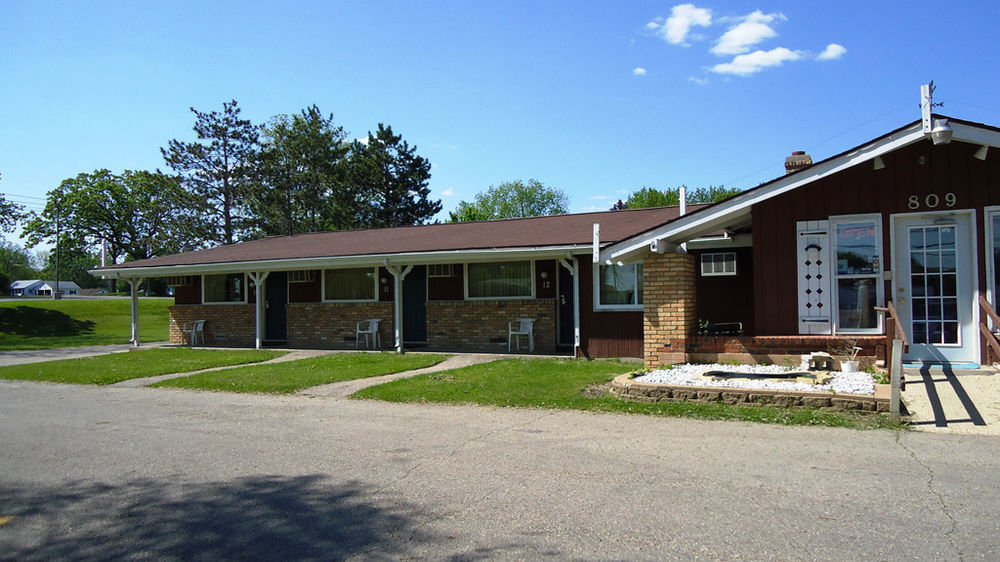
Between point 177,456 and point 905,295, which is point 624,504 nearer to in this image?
point 177,456

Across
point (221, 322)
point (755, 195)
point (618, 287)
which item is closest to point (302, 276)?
point (221, 322)

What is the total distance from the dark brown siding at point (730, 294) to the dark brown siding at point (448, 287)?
5437 mm

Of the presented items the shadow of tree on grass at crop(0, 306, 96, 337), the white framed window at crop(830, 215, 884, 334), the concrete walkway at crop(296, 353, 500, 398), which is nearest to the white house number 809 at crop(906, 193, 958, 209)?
the white framed window at crop(830, 215, 884, 334)

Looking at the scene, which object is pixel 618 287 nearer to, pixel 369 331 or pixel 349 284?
pixel 369 331

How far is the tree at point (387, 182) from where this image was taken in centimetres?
4344

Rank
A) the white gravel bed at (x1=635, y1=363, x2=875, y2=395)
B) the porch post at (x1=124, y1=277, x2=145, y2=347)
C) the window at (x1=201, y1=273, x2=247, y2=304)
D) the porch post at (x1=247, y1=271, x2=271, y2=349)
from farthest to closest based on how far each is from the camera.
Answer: the porch post at (x1=124, y1=277, x2=145, y2=347) → the window at (x1=201, y1=273, x2=247, y2=304) → the porch post at (x1=247, y1=271, x2=271, y2=349) → the white gravel bed at (x1=635, y1=363, x2=875, y2=395)

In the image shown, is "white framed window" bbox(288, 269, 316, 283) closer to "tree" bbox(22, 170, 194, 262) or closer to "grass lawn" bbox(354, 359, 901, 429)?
"grass lawn" bbox(354, 359, 901, 429)

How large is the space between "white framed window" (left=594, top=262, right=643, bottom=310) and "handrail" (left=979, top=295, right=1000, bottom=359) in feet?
18.6

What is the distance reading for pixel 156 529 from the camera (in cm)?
433

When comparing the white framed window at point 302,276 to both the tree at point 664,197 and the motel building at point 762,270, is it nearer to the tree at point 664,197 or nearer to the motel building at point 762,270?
the motel building at point 762,270

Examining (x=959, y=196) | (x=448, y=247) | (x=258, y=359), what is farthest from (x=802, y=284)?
(x=258, y=359)

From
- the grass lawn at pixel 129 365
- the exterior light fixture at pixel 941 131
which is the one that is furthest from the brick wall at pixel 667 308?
the grass lawn at pixel 129 365

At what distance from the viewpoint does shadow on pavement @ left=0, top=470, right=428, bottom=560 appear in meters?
3.96

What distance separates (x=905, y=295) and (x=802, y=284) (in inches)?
52.6
